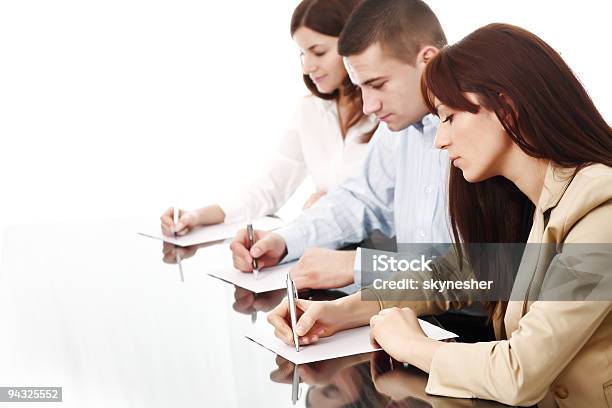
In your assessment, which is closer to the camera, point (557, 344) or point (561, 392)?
point (557, 344)

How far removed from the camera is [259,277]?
7.54ft

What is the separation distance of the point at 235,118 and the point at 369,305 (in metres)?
3.49

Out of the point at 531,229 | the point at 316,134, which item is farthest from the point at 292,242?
the point at 316,134

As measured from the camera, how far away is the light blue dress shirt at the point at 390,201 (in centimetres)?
245

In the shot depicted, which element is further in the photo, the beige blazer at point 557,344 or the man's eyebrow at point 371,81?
the man's eyebrow at point 371,81

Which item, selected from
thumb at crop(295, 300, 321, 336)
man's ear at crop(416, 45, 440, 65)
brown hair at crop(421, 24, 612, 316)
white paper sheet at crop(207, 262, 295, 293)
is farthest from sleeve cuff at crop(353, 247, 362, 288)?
brown hair at crop(421, 24, 612, 316)

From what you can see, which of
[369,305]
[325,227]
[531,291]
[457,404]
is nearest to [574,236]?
[531,291]

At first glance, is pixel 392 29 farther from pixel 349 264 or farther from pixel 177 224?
pixel 177 224

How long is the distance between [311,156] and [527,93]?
1880mm

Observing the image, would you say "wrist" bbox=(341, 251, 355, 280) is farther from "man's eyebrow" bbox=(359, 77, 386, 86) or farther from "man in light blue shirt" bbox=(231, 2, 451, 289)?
"man's eyebrow" bbox=(359, 77, 386, 86)

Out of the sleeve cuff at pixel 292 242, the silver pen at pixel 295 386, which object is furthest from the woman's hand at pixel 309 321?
the sleeve cuff at pixel 292 242

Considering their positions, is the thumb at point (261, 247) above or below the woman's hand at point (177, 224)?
above

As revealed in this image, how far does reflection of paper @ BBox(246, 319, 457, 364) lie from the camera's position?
166 cm

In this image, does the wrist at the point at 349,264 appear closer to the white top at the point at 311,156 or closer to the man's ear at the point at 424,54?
the man's ear at the point at 424,54
